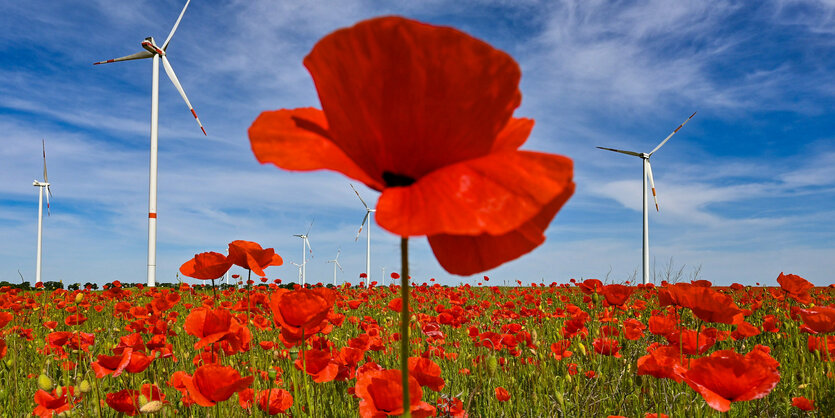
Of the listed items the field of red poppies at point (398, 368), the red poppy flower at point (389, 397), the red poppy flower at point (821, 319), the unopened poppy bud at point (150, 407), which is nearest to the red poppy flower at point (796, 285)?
the field of red poppies at point (398, 368)

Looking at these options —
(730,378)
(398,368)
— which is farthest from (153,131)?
(730,378)

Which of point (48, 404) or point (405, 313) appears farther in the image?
point (48, 404)

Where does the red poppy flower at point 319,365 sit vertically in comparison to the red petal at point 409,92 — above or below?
below

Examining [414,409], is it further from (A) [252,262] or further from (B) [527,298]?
(B) [527,298]

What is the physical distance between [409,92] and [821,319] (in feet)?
12.0

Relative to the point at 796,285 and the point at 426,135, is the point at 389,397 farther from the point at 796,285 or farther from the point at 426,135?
the point at 796,285

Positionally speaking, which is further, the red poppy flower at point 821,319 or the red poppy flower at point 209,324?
the red poppy flower at point 821,319

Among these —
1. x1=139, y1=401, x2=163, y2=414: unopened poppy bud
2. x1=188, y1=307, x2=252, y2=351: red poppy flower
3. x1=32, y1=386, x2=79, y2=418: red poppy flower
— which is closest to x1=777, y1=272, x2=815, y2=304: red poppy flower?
x1=188, y1=307, x2=252, y2=351: red poppy flower

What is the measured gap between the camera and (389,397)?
1.39 metres

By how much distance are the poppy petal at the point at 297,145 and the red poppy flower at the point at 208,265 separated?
68.0 inches

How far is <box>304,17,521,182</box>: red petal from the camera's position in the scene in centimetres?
58

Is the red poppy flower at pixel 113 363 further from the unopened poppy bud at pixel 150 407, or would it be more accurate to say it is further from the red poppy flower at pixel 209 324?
the unopened poppy bud at pixel 150 407

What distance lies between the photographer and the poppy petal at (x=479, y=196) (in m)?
0.52

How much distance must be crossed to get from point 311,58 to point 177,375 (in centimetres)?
207
